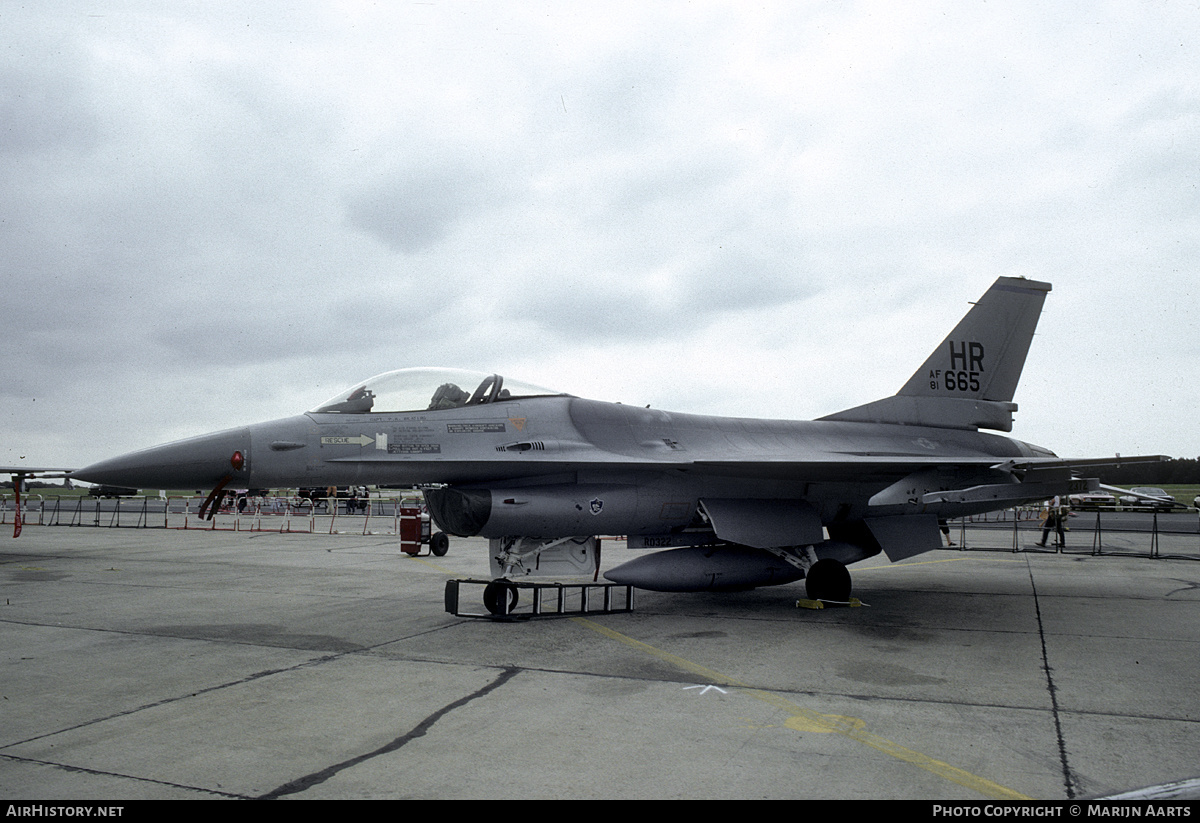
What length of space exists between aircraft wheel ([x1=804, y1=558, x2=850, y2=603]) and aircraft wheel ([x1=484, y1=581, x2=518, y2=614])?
3.76m

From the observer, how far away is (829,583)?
371 inches

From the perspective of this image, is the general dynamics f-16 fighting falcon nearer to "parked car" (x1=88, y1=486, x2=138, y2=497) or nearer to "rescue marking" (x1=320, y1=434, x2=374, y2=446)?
"rescue marking" (x1=320, y1=434, x2=374, y2=446)

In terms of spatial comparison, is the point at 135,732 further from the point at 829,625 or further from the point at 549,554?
the point at 829,625

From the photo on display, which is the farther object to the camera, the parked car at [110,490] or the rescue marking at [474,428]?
the rescue marking at [474,428]

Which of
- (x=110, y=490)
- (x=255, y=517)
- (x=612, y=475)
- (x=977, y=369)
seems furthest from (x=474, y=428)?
(x=255, y=517)

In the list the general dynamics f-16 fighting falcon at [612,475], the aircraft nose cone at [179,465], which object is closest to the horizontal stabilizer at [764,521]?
the general dynamics f-16 fighting falcon at [612,475]

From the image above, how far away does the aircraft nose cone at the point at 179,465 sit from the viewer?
282 inches

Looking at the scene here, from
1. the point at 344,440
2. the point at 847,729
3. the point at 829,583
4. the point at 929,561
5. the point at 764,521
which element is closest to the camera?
the point at 847,729

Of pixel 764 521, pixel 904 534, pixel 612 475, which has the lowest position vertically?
pixel 904 534

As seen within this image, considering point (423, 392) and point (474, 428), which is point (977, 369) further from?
point (423, 392)

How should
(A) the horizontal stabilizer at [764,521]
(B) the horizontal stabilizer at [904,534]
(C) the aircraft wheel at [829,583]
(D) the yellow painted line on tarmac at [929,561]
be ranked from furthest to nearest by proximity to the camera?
(D) the yellow painted line on tarmac at [929,561] → (B) the horizontal stabilizer at [904,534] → (C) the aircraft wheel at [829,583] → (A) the horizontal stabilizer at [764,521]

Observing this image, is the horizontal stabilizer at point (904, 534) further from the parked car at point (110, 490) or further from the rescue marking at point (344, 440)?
the parked car at point (110, 490)

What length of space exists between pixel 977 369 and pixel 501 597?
27.9ft

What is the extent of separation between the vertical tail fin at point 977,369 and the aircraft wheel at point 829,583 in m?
3.06
